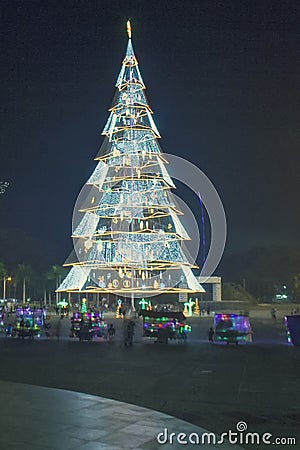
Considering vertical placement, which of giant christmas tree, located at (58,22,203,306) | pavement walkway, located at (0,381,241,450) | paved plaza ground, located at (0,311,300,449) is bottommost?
paved plaza ground, located at (0,311,300,449)

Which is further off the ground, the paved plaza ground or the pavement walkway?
the pavement walkway

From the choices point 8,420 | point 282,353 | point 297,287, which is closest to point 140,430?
point 8,420

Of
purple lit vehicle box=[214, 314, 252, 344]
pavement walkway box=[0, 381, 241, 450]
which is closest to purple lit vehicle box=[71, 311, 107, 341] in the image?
purple lit vehicle box=[214, 314, 252, 344]

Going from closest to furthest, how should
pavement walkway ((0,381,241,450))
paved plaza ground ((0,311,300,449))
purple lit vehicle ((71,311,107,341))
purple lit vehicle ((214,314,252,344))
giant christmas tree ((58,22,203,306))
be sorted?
pavement walkway ((0,381,241,450)) → paved plaza ground ((0,311,300,449)) → purple lit vehicle ((214,314,252,344)) → purple lit vehicle ((71,311,107,341)) → giant christmas tree ((58,22,203,306))

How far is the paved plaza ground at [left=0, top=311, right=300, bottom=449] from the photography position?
32.9 feet

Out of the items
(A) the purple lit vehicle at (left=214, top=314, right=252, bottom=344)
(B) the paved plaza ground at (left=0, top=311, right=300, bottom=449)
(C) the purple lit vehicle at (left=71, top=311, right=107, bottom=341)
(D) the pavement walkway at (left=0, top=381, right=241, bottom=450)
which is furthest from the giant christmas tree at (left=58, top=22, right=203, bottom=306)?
(D) the pavement walkway at (left=0, top=381, right=241, bottom=450)

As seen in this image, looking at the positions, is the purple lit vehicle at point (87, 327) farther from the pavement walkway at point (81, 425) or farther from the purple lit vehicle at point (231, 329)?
the pavement walkway at point (81, 425)

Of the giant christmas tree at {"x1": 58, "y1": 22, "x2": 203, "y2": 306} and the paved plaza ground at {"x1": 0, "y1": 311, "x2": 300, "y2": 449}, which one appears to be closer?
→ the paved plaza ground at {"x1": 0, "y1": 311, "x2": 300, "y2": 449}

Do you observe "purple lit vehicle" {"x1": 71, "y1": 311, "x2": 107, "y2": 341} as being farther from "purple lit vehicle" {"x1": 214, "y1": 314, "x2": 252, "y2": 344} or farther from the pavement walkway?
the pavement walkway

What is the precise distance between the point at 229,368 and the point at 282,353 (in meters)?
5.56

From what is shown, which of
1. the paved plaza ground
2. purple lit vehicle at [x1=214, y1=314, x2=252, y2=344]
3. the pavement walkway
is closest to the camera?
the pavement walkway

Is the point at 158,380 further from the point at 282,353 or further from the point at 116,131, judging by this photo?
the point at 116,131

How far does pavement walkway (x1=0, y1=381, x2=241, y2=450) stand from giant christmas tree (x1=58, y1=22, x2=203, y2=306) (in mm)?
40857

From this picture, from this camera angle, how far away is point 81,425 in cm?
845
